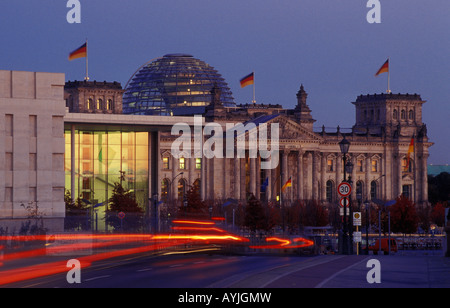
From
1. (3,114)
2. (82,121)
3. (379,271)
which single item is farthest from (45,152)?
(379,271)

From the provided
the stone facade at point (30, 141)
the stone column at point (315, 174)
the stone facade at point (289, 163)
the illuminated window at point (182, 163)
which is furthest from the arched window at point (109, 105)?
the stone facade at point (30, 141)

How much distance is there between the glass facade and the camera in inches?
3393

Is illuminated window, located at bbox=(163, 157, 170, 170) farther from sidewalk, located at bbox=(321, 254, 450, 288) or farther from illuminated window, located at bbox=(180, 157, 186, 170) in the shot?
sidewalk, located at bbox=(321, 254, 450, 288)

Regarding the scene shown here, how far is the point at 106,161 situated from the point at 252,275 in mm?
55346

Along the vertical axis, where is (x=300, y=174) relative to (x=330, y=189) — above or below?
above

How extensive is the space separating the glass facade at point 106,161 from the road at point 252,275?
143 feet

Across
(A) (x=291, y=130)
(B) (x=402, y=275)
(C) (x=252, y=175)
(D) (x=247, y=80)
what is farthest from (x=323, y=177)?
(B) (x=402, y=275)

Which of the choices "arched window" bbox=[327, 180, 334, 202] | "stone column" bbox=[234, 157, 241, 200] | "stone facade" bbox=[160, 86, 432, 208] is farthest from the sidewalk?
"arched window" bbox=[327, 180, 334, 202]

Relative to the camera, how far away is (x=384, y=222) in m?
128

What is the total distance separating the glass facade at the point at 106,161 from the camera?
8619 cm

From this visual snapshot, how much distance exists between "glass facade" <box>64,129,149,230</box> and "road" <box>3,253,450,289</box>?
43625mm

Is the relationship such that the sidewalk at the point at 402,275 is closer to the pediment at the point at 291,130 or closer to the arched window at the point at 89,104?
the arched window at the point at 89,104

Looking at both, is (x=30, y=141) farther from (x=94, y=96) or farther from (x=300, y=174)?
(x=300, y=174)

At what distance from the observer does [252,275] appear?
32.6 metres
